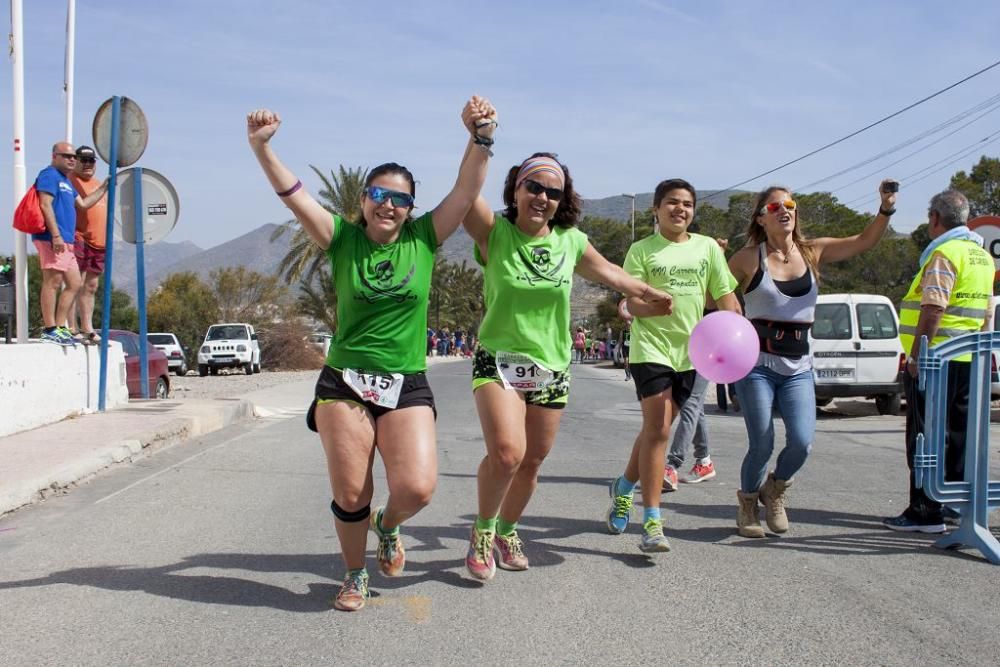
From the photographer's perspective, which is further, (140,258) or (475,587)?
(140,258)

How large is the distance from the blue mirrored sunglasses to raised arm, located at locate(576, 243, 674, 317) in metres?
1.06

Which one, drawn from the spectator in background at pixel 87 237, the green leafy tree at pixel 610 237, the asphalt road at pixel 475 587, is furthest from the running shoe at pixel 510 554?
the green leafy tree at pixel 610 237

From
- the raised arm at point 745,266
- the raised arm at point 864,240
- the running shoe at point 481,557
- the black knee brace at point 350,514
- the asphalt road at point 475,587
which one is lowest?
the asphalt road at point 475,587

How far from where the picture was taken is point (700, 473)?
8.25 metres

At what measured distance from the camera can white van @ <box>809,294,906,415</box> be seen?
15.0 meters

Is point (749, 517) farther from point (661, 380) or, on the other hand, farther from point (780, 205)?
point (780, 205)

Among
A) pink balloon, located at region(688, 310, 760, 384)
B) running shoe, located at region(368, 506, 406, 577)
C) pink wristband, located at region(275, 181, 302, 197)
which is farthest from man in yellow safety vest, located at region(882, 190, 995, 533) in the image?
pink wristband, located at region(275, 181, 302, 197)

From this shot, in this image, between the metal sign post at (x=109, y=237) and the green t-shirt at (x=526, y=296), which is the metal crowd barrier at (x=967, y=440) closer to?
the green t-shirt at (x=526, y=296)

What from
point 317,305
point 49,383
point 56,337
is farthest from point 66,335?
point 317,305

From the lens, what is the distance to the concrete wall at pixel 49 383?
9.48 meters

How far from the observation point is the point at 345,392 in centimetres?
427

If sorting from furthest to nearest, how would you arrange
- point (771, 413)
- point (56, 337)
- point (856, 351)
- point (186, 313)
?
point (186, 313) < point (856, 351) < point (56, 337) < point (771, 413)

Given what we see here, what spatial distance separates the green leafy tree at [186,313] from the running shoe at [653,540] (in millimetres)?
42306

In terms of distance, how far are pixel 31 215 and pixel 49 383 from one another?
69.1 inches
